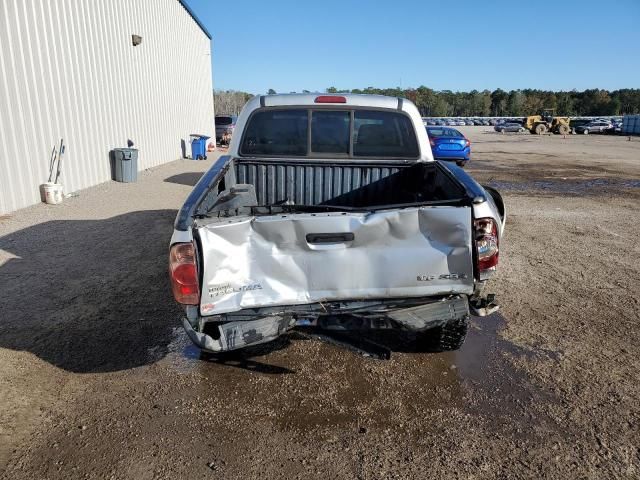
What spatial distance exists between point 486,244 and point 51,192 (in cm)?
930

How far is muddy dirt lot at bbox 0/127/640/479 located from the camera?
8.39 ft

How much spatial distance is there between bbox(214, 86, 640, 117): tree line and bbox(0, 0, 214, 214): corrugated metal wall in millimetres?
78980

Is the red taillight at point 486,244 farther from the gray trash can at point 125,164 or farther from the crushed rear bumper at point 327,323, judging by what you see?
the gray trash can at point 125,164

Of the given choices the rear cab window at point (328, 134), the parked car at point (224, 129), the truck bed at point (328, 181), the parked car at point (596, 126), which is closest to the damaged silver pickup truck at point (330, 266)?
the truck bed at point (328, 181)

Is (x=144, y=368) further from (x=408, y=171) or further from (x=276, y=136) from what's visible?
(x=408, y=171)

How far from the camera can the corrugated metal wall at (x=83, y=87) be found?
8.52 metres

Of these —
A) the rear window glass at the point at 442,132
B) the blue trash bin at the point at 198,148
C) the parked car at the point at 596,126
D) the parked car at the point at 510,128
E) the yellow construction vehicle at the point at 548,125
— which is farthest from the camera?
the parked car at the point at 510,128

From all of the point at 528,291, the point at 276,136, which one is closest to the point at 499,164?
the point at 528,291

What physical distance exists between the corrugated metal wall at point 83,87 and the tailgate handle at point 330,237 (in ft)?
26.1

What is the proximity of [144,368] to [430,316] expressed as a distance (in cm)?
227

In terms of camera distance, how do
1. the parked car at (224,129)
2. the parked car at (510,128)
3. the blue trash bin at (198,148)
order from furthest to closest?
the parked car at (510,128) → the parked car at (224,129) → the blue trash bin at (198,148)

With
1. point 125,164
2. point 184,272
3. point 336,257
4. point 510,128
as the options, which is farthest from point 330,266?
point 510,128

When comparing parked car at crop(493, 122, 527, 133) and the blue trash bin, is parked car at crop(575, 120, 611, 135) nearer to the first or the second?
parked car at crop(493, 122, 527, 133)

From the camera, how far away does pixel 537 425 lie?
9.41 feet
